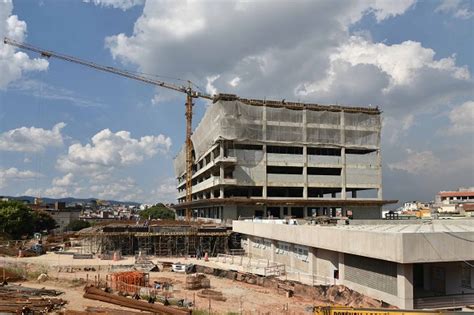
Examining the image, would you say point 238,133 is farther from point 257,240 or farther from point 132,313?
point 132,313

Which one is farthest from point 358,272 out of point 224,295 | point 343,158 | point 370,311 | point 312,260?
point 343,158

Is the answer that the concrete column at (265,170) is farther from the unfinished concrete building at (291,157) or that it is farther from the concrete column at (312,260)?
the concrete column at (312,260)

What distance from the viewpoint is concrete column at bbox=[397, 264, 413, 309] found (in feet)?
80.1

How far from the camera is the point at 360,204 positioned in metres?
86.1

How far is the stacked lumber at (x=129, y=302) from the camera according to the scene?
25.1 metres

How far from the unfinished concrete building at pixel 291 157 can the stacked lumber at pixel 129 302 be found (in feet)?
152

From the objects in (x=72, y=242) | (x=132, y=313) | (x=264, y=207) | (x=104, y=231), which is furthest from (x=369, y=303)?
(x=72, y=242)

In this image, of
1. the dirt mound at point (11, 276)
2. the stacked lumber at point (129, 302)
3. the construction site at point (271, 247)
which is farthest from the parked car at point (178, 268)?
the stacked lumber at point (129, 302)

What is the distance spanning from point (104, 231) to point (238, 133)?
3026 centimetres

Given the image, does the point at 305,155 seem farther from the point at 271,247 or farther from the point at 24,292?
the point at 24,292

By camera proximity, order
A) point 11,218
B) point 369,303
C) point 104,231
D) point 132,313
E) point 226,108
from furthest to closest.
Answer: point 11,218
point 226,108
point 104,231
point 369,303
point 132,313

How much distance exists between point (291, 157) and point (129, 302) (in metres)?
58.3

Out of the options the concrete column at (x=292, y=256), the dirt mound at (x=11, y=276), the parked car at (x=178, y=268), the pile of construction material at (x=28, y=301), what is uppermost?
the concrete column at (x=292, y=256)

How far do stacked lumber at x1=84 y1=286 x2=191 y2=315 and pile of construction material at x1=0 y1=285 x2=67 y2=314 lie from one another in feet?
7.73
